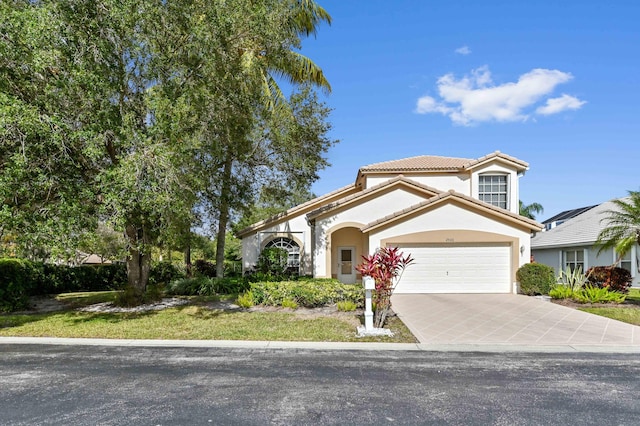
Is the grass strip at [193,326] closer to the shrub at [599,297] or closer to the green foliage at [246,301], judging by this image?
the green foliage at [246,301]

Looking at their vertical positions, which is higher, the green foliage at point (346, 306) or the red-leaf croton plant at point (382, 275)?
the red-leaf croton plant at point (382, 275)

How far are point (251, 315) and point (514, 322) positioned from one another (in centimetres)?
742

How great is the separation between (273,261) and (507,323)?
11387 millimetres

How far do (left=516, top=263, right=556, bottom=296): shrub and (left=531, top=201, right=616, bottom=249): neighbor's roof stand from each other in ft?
26.5

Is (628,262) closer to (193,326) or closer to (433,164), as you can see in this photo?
(433,164)

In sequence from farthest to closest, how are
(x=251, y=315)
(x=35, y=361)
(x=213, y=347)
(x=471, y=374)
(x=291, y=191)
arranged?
(x=291, y=191), (x=251, y=315), (x=213, y=347), (x=35, y=361), (x=471, y=374)

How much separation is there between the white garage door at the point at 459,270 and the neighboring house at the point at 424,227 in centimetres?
4

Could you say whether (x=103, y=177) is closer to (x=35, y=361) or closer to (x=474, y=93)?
(x=35, y=361)

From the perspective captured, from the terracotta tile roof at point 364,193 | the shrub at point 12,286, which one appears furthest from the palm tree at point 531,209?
the shrub at point 12,286

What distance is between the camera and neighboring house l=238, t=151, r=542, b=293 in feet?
52.4

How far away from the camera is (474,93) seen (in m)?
19.8

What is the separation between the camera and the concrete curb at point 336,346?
783cm

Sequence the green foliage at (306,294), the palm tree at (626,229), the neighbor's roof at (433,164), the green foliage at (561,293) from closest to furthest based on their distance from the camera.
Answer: the green foliage at (306,294) < the palm tree at (626,229) < the green foliage at (561,293) < the neighbor's roof at (433,164)

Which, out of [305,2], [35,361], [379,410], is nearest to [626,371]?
[379,410]
